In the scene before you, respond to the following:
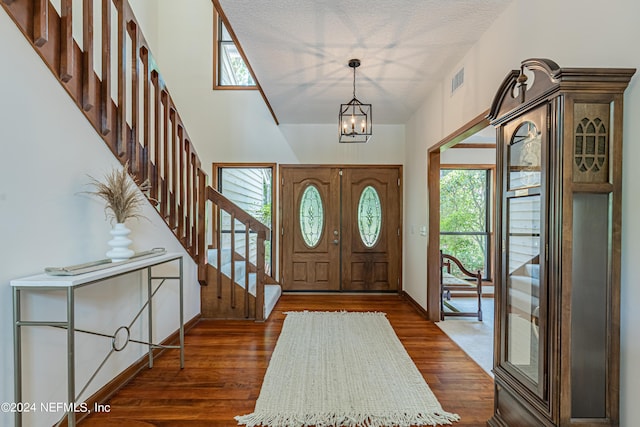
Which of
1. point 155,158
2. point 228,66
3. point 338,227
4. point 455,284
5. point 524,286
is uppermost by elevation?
point 228,66

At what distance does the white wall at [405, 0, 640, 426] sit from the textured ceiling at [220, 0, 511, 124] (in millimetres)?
242

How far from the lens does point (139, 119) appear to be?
2.97 meters

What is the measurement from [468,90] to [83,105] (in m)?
3.07

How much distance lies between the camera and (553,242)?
4.74 ft

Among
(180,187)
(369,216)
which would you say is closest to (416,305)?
(369,216)

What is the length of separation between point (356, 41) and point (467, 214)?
4.15 metres

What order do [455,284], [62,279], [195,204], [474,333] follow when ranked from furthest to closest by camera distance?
1. [455,284]
2. [195,204]
3. [474,333]
4. [62,279]

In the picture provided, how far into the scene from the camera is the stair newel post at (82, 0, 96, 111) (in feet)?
6.63

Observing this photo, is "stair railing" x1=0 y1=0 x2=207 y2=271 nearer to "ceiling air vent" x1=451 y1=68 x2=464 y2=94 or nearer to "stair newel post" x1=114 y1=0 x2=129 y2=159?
"stair newel post" x1=114 y1=0 x2=129 y2=159

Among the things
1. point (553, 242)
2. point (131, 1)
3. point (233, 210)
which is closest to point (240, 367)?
point (233, 210)

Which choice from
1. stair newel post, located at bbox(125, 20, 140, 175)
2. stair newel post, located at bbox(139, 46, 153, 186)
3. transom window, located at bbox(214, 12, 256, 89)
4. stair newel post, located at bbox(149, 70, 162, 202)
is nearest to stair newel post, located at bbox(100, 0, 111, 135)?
stair newel post, located at bbox(125, 20, 140, 175)

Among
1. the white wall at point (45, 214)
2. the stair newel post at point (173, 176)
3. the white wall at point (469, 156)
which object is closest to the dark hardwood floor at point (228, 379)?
the white wall at point (45, 214)

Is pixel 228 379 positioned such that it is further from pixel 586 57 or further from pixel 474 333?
pixel 586 57

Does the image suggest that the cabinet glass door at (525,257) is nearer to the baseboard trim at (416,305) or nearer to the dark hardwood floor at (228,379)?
the dark hardwood floor at (228,379)
